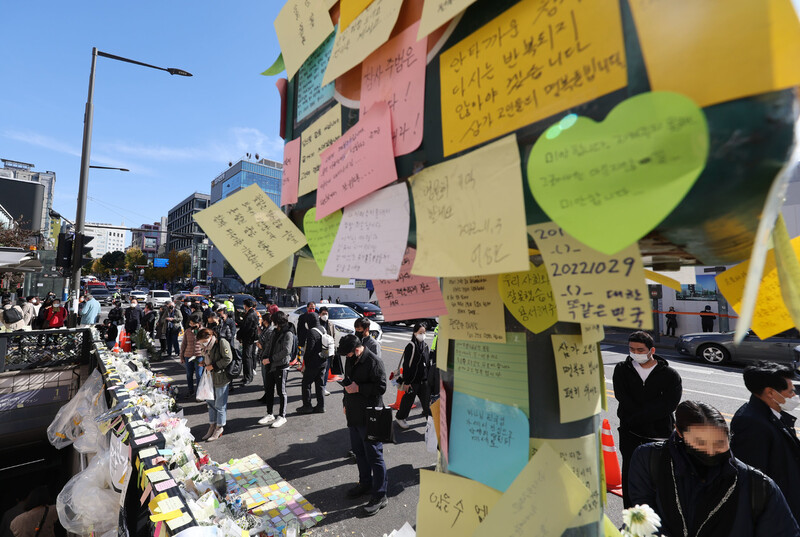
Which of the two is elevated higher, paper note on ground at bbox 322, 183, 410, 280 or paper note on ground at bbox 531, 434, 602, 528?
paper note on ground at bbox 322, 183, 410, 280

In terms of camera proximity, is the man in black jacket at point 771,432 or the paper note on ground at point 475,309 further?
the man in black jacket at point 771,432

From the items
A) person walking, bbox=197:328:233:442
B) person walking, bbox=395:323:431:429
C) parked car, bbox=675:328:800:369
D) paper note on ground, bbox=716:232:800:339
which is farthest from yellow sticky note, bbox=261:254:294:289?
parked car, bbox=675:328:800:369

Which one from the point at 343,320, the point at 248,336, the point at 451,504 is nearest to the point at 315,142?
the point at 451,504

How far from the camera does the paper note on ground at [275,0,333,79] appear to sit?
49.9 inches

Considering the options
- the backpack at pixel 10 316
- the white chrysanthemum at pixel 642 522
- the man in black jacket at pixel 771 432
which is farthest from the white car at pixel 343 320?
the white chrysanthemum at pixel 642 522

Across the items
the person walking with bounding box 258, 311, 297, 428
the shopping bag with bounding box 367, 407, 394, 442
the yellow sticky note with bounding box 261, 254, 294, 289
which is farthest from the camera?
the person walking with bounding box 258, 311, 297, 428

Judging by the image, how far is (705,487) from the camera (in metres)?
2.30

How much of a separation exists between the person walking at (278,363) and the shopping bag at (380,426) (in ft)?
9.31

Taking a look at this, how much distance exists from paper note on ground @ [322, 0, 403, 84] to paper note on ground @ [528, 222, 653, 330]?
63 centimetres

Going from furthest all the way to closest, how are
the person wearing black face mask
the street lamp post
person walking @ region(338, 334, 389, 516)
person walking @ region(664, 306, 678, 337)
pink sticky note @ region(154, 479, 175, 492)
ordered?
person walking @ region(664, 306, 678, 337) < the street lamp post < person walking @ region(338, 334, 389, 516) < the person wearing black face mask < pink sticky note @ region(154, 479, 175, 492)

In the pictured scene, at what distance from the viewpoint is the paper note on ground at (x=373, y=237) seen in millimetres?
951

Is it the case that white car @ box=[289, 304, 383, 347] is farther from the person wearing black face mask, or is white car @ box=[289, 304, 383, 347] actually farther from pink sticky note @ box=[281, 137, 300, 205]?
pink sticky note @ box=[281, 137, 300, 205]

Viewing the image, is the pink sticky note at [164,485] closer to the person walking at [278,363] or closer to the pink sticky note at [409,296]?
the pink sticky note at [409,296]

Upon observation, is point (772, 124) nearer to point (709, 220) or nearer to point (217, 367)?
point (709, 220)
